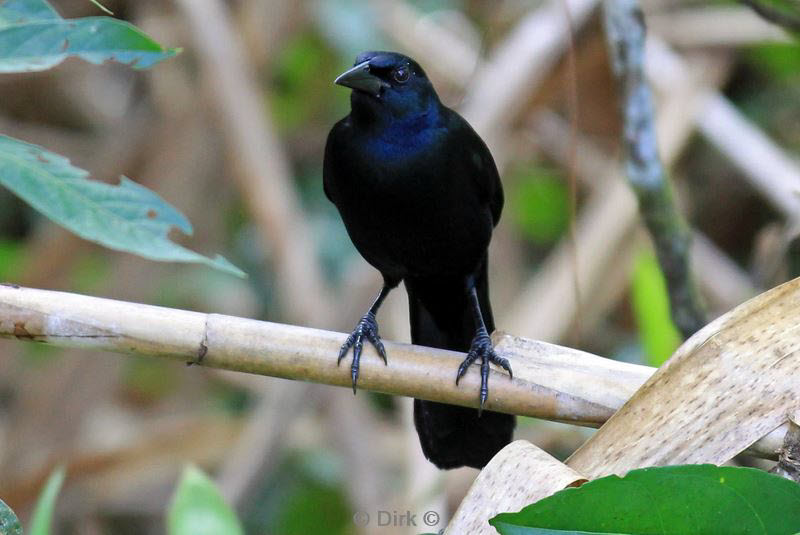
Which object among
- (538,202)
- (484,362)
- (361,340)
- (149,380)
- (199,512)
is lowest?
(149,380)

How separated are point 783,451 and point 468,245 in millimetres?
1276

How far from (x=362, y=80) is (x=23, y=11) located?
961mm

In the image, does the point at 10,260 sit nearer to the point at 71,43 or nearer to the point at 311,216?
the point at 311,216

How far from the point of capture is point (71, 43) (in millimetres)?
1883

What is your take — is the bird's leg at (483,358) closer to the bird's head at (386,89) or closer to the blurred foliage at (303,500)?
the bird's head at (386,89)

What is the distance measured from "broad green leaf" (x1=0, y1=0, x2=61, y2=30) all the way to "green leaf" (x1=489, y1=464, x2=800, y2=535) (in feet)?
3.80

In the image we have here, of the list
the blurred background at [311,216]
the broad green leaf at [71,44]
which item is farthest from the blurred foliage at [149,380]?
the broad green leaf at [71,44]

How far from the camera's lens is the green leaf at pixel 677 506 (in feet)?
4.40

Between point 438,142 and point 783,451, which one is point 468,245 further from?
point 783,451

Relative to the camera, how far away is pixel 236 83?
13.3 ft

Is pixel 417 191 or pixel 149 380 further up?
pixel 417 191

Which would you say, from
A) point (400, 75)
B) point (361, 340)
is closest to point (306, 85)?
point (400, 75)

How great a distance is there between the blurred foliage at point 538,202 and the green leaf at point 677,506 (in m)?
3.84

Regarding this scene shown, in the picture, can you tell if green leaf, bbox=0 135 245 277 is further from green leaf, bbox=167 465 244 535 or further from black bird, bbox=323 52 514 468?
black bird, bbox=323 52 514 468
